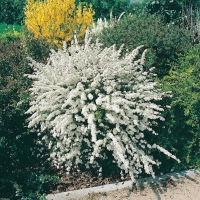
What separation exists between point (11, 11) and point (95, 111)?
12.4 metres

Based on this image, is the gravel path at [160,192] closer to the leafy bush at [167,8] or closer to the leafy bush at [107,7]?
the leafy bush at [167,8]

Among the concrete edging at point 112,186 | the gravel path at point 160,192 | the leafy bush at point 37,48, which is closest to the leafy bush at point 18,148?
the concrete edging at point 112,186

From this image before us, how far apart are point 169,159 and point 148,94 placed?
1.14 metres

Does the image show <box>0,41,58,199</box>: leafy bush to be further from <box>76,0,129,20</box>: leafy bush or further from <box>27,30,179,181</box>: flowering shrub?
<box>76,0,129,20</box>: leafy bush

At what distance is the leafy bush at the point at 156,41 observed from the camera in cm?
634

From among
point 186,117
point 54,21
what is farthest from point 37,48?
point 186,117

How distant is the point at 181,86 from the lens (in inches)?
210

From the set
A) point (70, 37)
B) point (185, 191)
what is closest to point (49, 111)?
point (185, 191)

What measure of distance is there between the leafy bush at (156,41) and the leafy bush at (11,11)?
9.47 meters

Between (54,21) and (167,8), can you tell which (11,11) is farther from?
(54,21)

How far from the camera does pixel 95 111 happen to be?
4715 mm

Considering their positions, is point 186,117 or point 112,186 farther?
point 186,117

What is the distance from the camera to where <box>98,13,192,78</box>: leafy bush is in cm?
634

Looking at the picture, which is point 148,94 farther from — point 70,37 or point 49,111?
point 70,37
